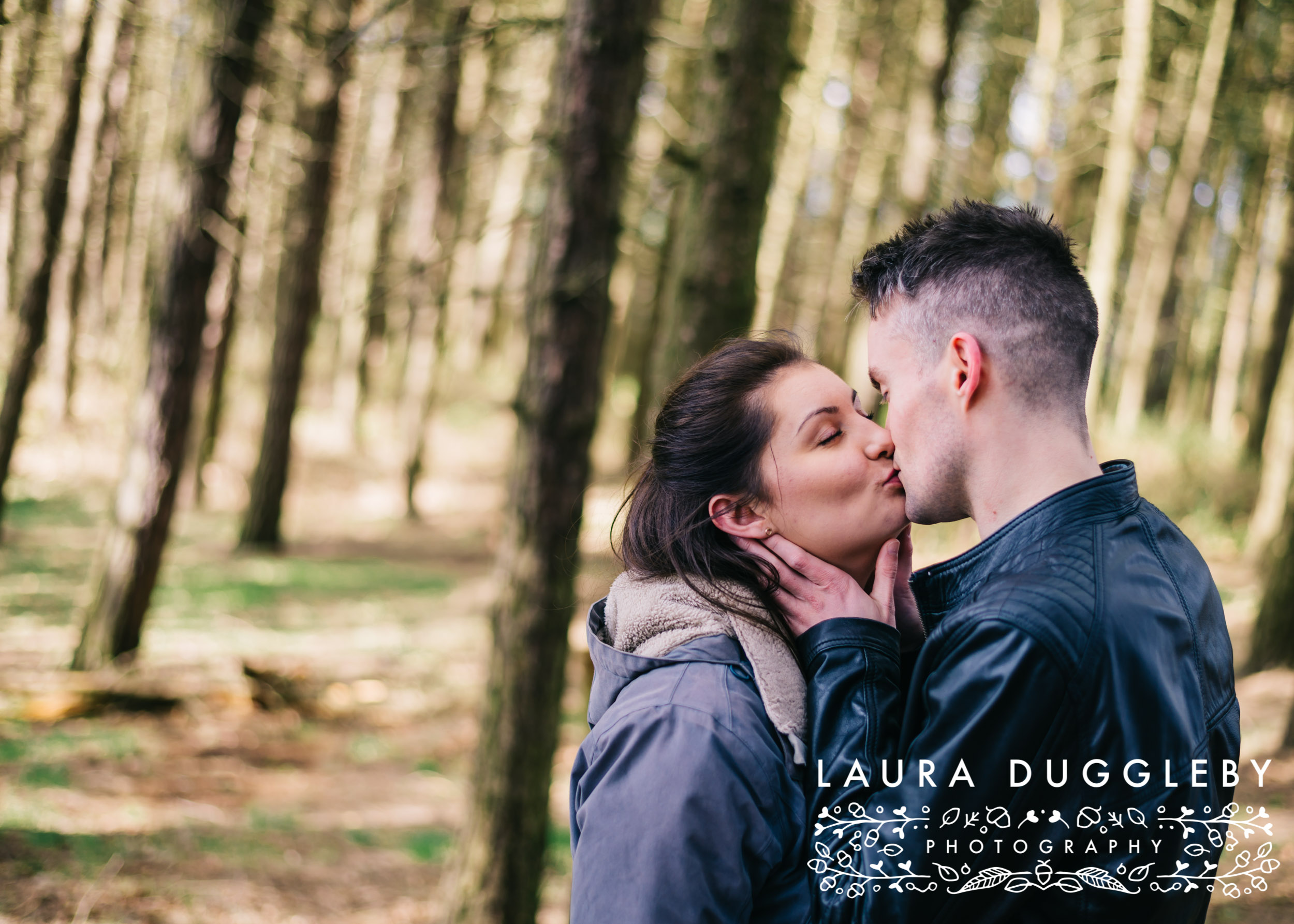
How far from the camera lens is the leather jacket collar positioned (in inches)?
64.1

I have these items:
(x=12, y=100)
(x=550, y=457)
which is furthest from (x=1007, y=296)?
(x=12, y=100)

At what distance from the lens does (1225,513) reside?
1617 cm

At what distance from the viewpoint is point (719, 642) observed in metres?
1.77

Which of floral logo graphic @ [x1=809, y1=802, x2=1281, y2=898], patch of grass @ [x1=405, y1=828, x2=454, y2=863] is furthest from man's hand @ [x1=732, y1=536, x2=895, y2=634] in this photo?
patch of grass @ [x1=405, y1=828, x2=454, y2=863]

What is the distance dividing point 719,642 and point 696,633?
50 mm

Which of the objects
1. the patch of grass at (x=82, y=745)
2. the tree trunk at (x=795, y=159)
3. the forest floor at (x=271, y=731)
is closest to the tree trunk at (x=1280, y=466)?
the forest floor at (x=271, y=731)

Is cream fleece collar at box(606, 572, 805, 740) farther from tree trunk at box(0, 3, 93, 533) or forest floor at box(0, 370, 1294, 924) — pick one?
tree trunk at box(0, 3, 93, 533)

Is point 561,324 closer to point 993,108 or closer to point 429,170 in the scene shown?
point 429,170

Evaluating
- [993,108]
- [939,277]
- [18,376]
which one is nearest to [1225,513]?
[993,108]

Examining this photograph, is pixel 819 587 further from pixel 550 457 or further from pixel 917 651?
pixel 550 457

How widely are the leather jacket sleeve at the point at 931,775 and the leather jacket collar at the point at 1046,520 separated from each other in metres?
0.20

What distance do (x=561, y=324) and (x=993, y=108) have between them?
55.5 feet

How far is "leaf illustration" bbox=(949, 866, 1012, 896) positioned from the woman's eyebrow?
907mm

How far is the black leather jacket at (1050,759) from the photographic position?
1.45m
